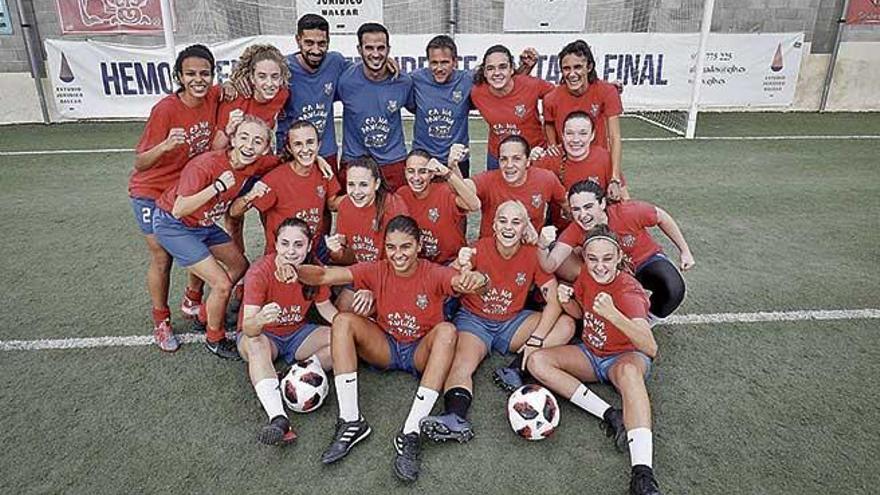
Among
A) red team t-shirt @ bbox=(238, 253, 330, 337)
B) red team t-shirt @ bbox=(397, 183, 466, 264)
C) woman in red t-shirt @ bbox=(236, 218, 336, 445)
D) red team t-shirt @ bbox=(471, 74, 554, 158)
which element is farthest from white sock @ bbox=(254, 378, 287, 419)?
red team t-shirt @ bbox=(471, 74, 554, 158)

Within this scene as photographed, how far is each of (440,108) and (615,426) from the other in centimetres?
248

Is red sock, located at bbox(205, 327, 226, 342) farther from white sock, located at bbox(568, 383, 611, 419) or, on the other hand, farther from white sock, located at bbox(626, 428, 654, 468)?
white sock, located at bbox(626, 428, 654, 468)

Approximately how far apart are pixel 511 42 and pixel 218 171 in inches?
329

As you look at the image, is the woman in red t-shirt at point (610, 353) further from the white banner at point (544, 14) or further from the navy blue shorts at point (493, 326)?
the white banner at point (544, 14)

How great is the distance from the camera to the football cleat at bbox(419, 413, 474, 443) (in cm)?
288

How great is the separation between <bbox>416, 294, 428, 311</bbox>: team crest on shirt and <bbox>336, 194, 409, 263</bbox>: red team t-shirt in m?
0.52

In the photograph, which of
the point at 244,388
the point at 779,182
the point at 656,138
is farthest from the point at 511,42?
the point at 244,388

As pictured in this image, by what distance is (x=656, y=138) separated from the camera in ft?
31.3

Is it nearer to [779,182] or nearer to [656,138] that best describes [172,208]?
[779,182]

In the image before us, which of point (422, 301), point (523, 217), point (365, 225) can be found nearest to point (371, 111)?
point (365, 225)

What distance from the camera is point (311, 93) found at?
165 inches

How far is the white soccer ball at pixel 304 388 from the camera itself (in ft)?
10.1

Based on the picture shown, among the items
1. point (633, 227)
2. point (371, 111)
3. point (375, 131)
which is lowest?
point (633, 227)

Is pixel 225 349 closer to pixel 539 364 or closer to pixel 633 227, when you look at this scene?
pixel 539 364
